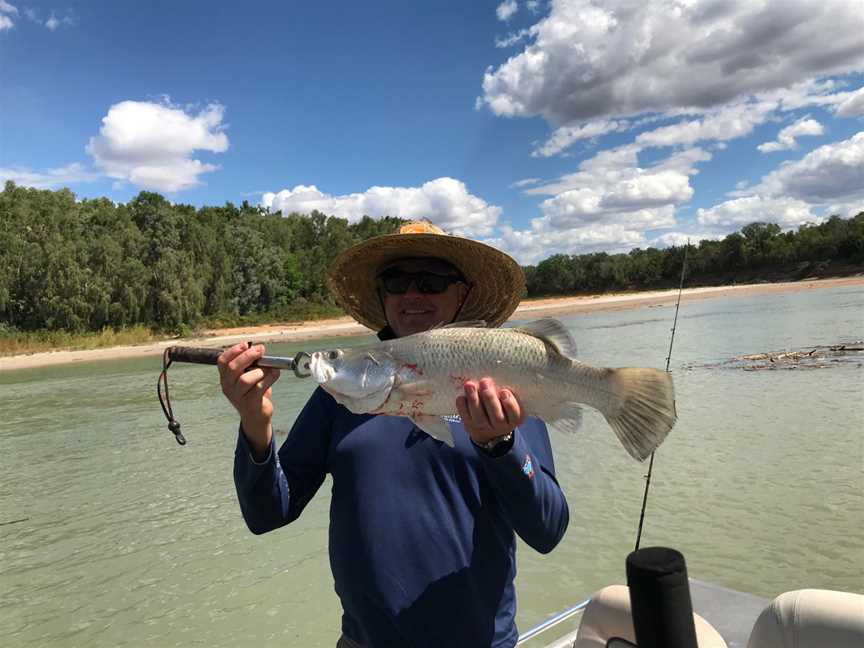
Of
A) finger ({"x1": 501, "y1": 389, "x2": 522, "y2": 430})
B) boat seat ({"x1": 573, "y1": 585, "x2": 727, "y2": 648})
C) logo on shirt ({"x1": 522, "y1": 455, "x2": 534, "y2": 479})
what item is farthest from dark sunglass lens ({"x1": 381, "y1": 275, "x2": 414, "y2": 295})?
boat seat ({"x1": 573, "y1": 585, "x2": 727, "y2": 648})

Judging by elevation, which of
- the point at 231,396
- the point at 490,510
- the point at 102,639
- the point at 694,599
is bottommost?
the point at 102,639

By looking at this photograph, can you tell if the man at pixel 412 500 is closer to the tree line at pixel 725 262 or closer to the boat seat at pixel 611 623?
the boat seat at pixel 611 623

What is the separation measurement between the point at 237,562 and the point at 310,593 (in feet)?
4.53

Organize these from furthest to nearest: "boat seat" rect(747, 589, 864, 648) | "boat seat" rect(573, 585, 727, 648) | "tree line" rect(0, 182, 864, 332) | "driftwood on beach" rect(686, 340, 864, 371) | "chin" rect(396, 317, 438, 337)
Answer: "tree line" rect(0, 182, 864, 332) → "driftwood on beach" rect(686, 340, 864, 371) → "chin" rect(396, 317, 438, 337) → "boat seat" rect(573, 585, 727, 648) → "boat seat" rect(747, 589, 864, 648)

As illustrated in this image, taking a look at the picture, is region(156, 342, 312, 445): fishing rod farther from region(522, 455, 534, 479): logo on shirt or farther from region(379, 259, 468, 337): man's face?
region(522, 455, 534, 479): logo on shirt

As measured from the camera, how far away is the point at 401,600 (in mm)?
2119

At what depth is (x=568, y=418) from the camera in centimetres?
227

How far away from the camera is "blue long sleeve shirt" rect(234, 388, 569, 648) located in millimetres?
2115

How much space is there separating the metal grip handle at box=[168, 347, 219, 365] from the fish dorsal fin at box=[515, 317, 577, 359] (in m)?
1.18

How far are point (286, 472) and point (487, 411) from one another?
0.93 meters

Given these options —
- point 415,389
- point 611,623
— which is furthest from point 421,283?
point 611,623

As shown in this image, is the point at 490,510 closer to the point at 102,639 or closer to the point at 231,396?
the point at 231,396

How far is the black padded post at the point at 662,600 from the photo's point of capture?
190cm

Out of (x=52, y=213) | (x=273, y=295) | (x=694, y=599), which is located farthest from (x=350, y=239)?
(x=694, y=599)
